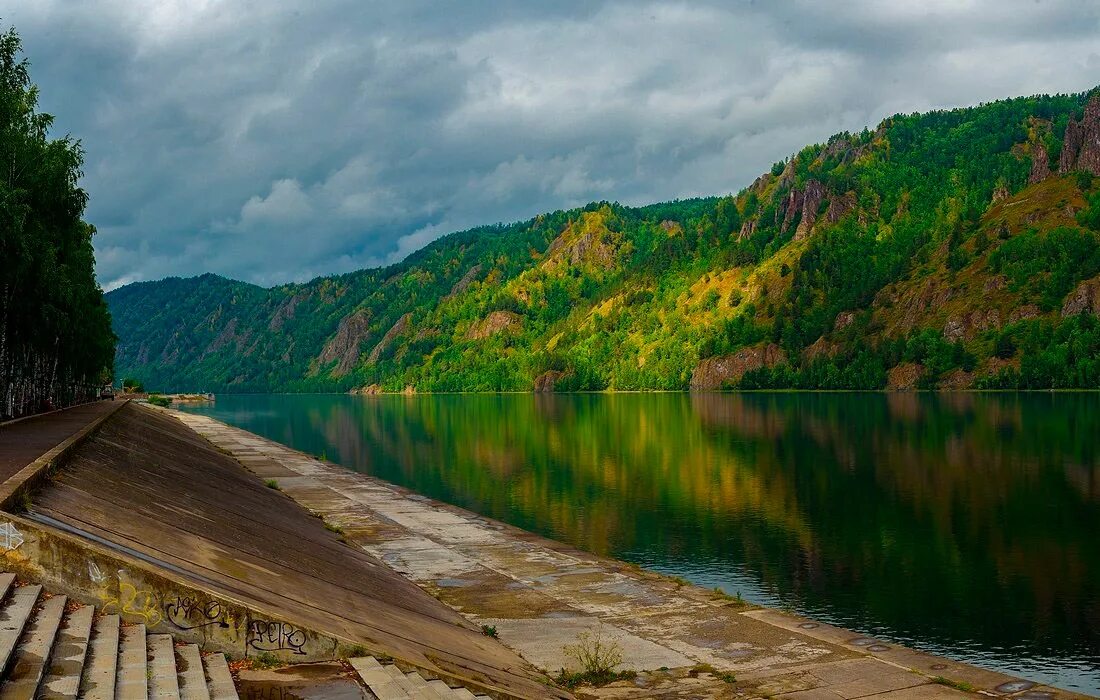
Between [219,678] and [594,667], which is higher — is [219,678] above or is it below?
above

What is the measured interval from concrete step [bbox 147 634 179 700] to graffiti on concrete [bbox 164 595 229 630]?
0.34 m

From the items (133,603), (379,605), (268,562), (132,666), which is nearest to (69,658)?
(132,666)

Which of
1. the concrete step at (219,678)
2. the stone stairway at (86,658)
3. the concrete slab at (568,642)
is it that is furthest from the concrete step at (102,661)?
the concrete slab at (568,642)

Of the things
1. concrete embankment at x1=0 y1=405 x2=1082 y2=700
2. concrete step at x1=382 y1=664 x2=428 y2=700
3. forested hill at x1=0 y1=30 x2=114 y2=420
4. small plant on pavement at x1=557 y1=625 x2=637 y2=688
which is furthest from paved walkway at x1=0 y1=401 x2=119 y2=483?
small plant on pavement at x1=557 y1=625 x2=637 y2=688

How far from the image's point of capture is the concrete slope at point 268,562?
16688 mm

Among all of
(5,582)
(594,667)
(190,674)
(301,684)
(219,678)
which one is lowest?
(594,667)

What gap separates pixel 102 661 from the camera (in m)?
11.7

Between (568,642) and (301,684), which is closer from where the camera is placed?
(301,684)

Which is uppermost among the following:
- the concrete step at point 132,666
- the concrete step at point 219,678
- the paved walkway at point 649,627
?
the concrete step at point 132,666

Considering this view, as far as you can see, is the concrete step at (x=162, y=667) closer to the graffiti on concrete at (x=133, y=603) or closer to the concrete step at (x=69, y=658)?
the graffiti on concrete at (x=133, y=603)

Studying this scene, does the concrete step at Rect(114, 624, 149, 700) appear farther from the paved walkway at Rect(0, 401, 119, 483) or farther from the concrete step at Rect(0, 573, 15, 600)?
the paved walkway at Rect(0, 401, 119, 483)

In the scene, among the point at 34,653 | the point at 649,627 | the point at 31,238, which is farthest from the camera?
the point at 31,238

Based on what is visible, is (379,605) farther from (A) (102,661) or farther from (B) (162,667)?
(A) (102,661)

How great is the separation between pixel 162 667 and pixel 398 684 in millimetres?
3356
